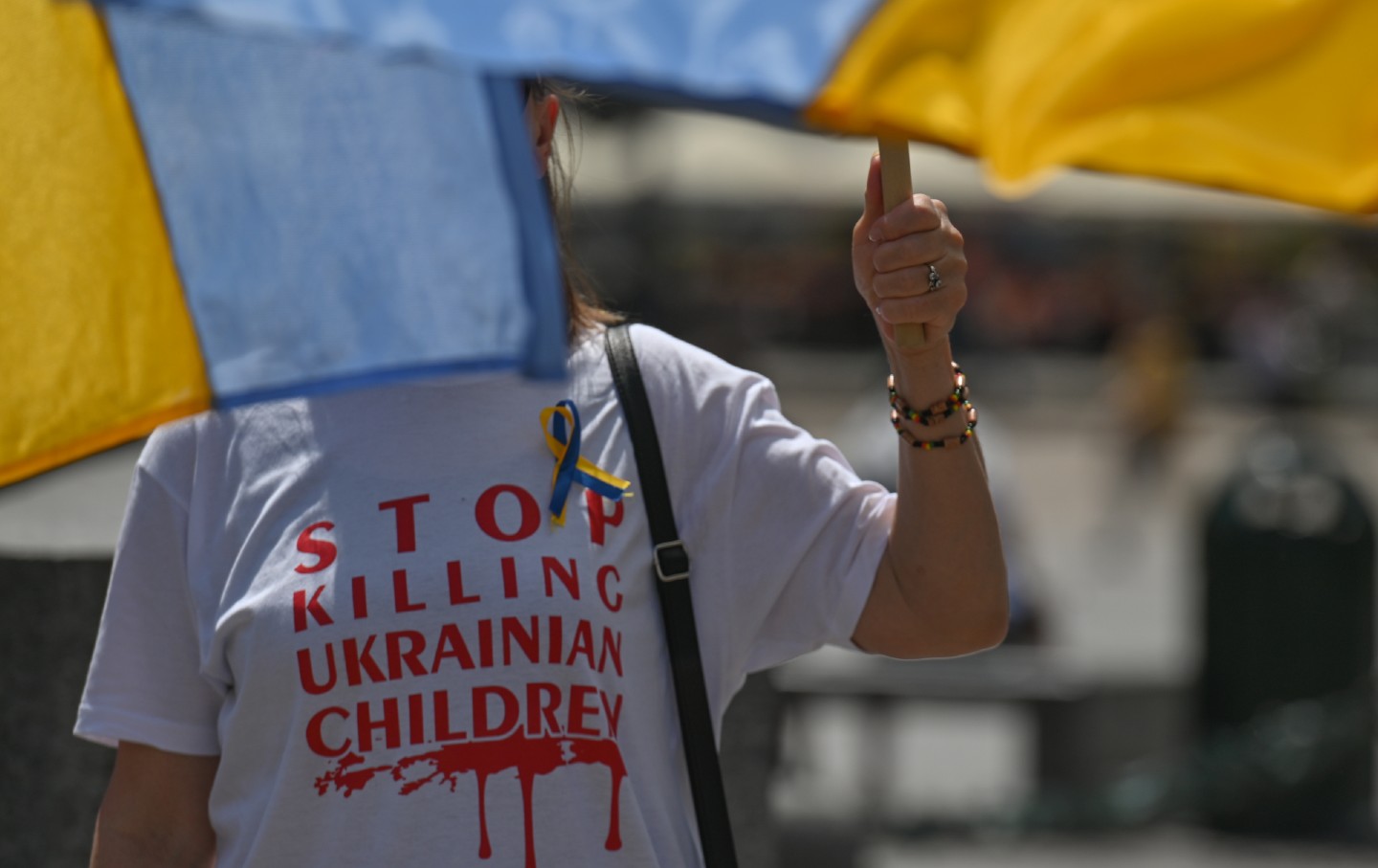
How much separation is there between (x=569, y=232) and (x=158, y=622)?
25.7 inches

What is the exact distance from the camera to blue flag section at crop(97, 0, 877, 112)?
1.42 meters

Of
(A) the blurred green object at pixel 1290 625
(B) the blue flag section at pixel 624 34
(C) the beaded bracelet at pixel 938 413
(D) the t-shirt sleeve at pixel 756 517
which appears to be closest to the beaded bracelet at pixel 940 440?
(C) the beaded bracelet at pixel 938 413

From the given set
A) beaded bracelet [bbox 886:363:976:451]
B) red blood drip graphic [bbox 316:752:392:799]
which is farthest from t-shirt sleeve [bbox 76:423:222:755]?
beaded bracelet [bbox 886:363:976:451]

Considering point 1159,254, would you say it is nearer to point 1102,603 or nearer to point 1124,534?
point 1124,534

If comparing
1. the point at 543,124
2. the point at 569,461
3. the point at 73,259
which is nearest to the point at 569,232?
the point at 543,124

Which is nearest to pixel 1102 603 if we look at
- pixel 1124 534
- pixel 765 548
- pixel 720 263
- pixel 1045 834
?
pixel 1124 534

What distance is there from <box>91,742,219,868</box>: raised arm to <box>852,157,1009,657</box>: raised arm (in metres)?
0.76

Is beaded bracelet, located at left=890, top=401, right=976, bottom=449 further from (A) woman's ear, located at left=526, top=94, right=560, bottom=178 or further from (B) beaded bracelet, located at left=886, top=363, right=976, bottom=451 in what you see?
(A) woman's ear, located at left=526, top=94, right=560, bottom=178

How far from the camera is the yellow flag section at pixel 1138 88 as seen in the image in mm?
1420

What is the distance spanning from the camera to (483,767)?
1848mm

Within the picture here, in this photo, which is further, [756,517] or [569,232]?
[569,232]

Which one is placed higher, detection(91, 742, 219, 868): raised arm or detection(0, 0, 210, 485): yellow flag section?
detection(0, 0, 210, 485): yellow flag section

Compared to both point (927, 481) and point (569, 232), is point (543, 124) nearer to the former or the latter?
point (569, 232)

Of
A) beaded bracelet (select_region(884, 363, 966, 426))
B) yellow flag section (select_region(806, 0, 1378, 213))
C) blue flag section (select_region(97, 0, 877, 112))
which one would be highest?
blue flag section (select_region(97, 0, 877, 112))
